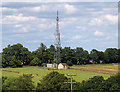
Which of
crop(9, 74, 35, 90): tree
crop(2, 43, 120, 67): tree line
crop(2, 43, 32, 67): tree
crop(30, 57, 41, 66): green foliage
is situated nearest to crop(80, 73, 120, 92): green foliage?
crop(9, 74, 35, 90): tree

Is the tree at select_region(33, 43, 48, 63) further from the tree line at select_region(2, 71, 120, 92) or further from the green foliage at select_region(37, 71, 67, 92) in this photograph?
the tree line at select_region(2, 71, 120, 92)

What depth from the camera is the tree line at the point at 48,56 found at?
423 feet

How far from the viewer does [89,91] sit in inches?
1837

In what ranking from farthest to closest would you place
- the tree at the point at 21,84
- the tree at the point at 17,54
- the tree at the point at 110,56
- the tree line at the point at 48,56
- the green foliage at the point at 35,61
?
the tree at the point at 110,56 < the green foliage at the point at 35,61 < the tree line at the point at 48,56 < the tree at the point at 17,54 < the tree at the point at 21,84

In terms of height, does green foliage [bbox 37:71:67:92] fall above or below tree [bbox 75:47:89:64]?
below

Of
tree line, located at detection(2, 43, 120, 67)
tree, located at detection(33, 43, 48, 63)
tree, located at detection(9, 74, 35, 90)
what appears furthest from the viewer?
tree, located at detection(33, 43, 48, 63)

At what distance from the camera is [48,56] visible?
141m

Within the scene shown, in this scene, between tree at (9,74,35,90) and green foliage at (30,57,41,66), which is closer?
tree at (9,74,35,90)

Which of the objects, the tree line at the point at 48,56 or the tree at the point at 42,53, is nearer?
the tree line at the point at 48,56

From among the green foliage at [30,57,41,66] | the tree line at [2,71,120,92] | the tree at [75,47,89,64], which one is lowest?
the tree line at [2,71,120,92]

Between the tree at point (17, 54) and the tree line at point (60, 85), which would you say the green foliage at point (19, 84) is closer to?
the tree line at point (60, 85)

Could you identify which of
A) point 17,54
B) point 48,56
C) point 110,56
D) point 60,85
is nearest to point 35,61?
point 48,56

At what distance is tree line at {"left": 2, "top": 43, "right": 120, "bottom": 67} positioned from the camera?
12888 centimetres

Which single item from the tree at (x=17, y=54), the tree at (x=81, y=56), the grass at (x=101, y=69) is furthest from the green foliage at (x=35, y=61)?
the tree at (x=81, y=56)
